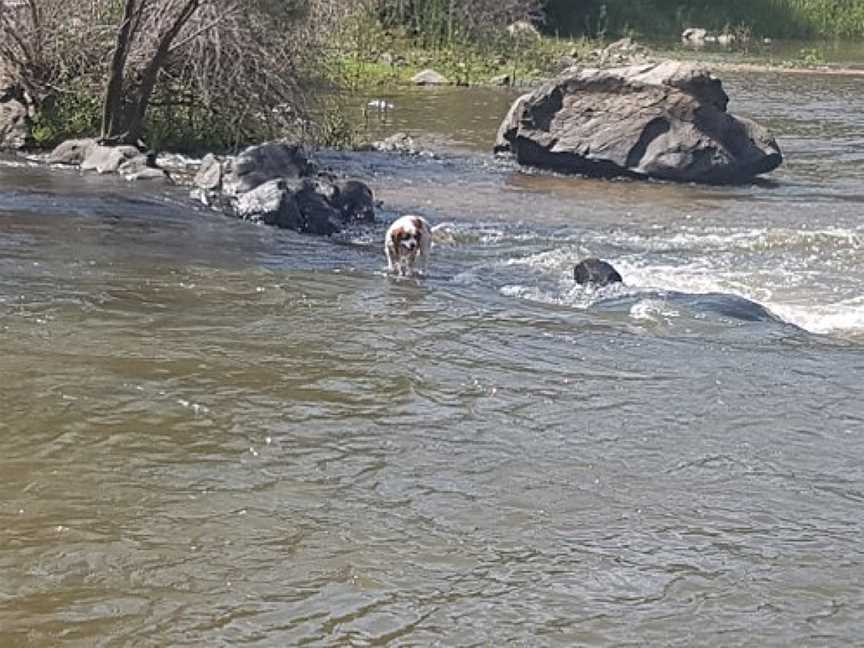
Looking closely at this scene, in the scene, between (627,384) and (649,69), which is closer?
(627,384)

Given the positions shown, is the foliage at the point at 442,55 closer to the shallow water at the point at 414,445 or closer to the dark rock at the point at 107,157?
the dark rock at the point at 107,157

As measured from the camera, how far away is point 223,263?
12781 millimetres

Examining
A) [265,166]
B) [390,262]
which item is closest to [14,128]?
[265,166]

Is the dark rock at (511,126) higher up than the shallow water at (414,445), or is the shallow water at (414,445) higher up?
the dark rock at (511,126)

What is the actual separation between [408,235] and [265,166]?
203 inches

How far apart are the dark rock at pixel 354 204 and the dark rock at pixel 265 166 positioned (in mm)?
1114

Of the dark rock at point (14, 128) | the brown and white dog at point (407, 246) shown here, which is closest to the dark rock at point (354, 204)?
the brown and white dog at point (407, 246)

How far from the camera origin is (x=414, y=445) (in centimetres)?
777

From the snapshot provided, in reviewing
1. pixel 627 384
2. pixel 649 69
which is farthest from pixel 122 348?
pixel 649 69

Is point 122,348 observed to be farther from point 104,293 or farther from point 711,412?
point 711,412

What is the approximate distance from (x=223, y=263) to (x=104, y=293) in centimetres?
191

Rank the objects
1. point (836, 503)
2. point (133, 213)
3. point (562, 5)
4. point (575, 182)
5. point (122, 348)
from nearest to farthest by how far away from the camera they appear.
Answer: point (836, 503) → point (122, 348) → point (133, 213) → point (575, 182) → point (562, 5)

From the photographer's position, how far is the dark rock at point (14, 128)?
19.7 meters

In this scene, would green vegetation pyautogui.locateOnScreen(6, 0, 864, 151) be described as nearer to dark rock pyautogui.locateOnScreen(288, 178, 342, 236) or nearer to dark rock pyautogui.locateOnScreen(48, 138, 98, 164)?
dark rock pyautogui.locateOnScreen(48, 138, 98, 164)
